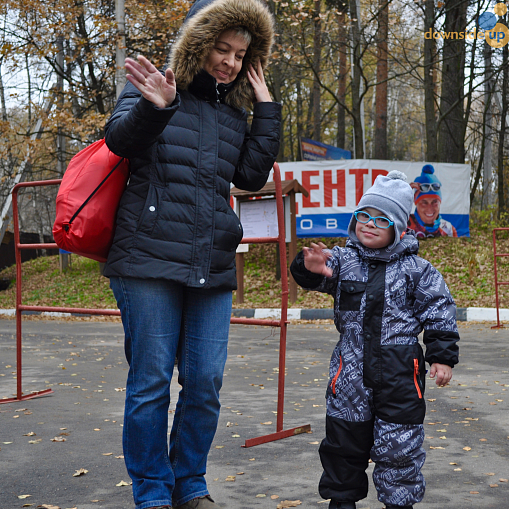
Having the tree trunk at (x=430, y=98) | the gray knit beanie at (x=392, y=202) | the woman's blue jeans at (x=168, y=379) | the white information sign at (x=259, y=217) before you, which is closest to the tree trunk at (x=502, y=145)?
the tree trunk at (x=430, y=98)

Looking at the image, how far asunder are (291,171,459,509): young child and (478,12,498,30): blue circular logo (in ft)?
56.7

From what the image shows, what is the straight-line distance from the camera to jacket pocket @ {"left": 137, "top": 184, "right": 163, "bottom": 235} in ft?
8.46

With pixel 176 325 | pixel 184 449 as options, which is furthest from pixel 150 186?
pixel 184 449

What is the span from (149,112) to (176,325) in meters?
0.85

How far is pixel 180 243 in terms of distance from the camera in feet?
8.57

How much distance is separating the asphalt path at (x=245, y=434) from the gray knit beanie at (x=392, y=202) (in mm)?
1242

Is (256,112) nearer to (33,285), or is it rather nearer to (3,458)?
(3,458)

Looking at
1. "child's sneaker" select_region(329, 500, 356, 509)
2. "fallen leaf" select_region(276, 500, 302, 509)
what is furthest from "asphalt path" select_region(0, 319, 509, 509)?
"child's sneaker" select_region(329, 500, 356, 509)

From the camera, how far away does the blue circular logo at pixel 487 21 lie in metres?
18.1

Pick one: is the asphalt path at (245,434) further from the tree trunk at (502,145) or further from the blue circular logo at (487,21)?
the blue circular logo at (487,21)

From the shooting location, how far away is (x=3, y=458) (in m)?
3.81

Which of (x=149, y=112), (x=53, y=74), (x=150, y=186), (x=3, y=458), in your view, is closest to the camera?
(x=149, y=112)

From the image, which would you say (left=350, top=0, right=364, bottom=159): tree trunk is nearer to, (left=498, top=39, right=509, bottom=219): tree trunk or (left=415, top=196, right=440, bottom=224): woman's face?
(left=415, top=196, right=440, bottom=224): woman's face
